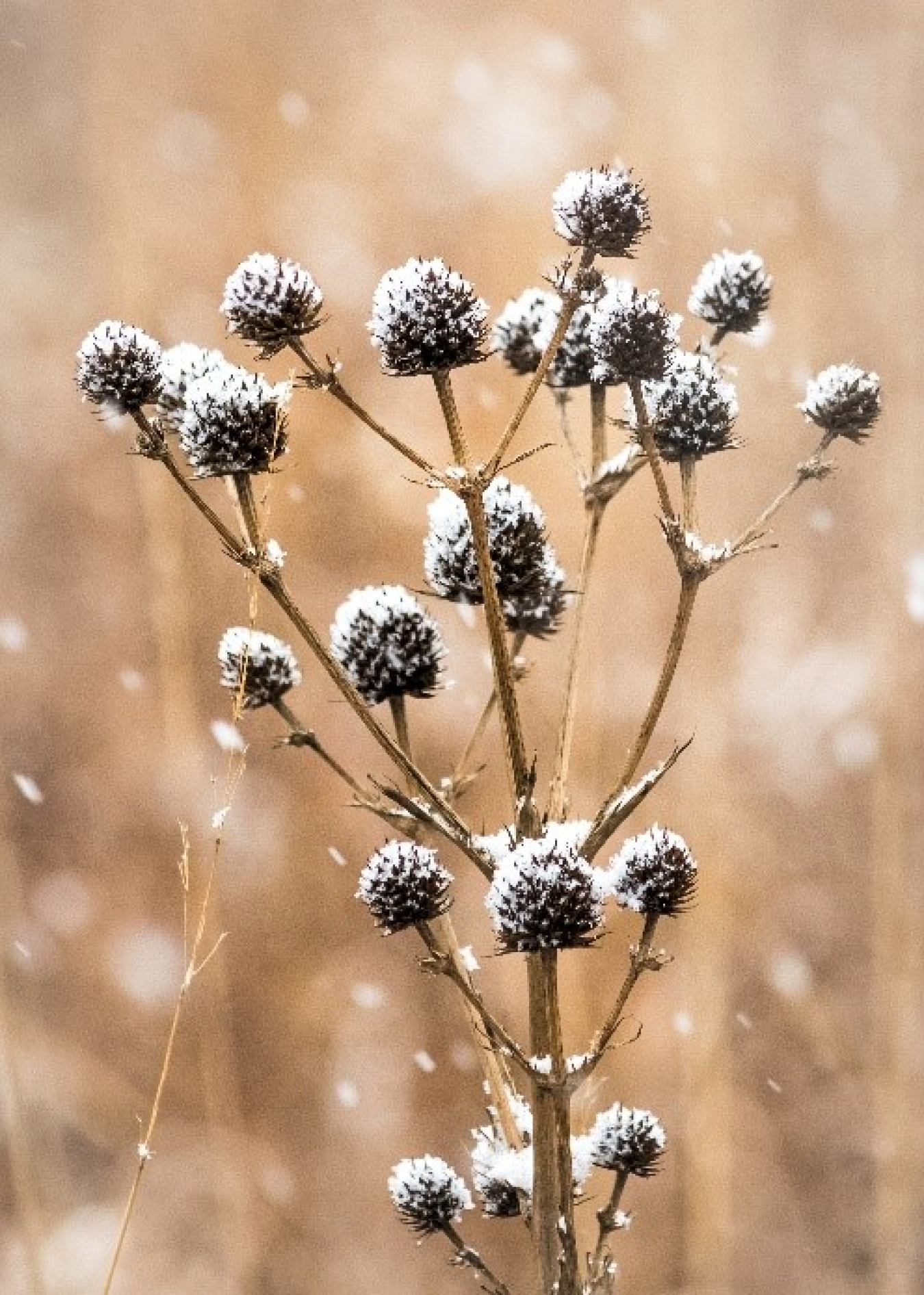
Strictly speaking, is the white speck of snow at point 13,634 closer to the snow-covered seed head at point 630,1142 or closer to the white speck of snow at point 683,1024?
the white speck of snow at point 683,1024

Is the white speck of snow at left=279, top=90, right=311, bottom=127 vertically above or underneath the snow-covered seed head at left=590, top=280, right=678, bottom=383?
above

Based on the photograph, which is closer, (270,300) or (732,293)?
(270,300)

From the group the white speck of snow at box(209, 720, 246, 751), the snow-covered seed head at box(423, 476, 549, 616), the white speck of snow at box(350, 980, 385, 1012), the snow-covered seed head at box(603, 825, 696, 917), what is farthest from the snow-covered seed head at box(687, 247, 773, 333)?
the white speck of snow at box(350, 980, 385, 1012)

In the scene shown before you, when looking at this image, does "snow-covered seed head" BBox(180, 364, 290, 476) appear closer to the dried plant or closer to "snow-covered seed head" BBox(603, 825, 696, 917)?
the dried plant

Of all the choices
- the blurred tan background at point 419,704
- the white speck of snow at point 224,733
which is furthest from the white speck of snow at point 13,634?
the white speck of snow at point 224,733

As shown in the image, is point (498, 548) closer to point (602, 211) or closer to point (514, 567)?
point (514, 567)

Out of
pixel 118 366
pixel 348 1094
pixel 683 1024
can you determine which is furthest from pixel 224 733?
pixel 118 366
